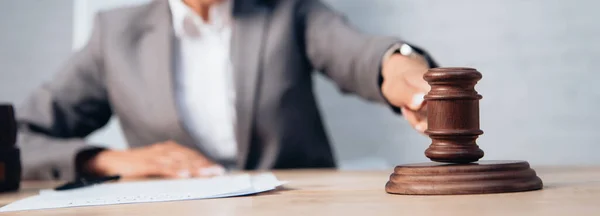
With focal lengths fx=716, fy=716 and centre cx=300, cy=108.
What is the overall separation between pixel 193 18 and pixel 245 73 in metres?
0.20

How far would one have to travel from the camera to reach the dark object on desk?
2.97 feet

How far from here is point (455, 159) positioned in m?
0.58

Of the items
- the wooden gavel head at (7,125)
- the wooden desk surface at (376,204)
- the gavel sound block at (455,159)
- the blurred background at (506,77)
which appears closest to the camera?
the wooden desk surface at (376,204)

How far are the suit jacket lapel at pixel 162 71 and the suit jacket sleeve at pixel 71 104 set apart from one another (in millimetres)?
163

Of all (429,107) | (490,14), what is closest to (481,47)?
(490,14)

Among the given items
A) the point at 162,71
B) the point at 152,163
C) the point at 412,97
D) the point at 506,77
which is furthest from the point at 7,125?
the point at 506,77

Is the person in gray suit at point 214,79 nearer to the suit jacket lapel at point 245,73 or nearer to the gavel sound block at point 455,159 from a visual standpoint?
the suit jacket lapel at point 245,73

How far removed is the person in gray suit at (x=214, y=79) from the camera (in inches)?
61.7

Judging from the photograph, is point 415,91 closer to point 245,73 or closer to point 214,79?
point 245,73

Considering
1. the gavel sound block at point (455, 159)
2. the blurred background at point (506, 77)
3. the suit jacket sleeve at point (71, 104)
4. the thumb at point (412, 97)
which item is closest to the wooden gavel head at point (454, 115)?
the gavel sound block at point (455, 159)

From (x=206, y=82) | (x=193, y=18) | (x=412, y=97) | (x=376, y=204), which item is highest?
(x=193, y=18)

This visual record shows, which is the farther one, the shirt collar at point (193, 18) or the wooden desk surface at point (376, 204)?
the shirt collar at point (193, 18)

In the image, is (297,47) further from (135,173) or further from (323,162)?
(135,173)

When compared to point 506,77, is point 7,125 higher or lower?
lower
